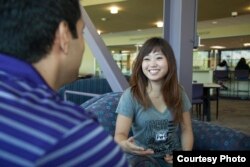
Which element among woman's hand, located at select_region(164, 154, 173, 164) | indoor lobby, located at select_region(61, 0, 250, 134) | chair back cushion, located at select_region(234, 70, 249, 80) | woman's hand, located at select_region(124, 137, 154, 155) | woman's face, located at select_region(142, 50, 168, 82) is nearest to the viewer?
woman's hand, located at select_region(124, 137, 154, 155)

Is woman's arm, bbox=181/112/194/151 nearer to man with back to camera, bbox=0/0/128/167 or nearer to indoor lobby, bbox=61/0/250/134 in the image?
indoor lobby, bbox=61/0/250/134

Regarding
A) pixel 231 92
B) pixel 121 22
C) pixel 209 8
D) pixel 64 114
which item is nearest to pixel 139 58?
pixel 64 114

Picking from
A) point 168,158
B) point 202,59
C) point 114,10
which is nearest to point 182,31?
point 168,158

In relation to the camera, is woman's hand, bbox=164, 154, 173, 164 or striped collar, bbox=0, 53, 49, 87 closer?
striped collar, bbox=0, 53, 49, 87

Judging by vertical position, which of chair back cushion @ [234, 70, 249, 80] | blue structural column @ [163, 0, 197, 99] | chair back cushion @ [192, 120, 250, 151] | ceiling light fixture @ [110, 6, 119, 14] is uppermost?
A: ceiling light fixture @ [110, 6, 119, 14]

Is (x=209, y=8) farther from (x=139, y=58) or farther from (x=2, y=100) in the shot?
(x=2, y=100)

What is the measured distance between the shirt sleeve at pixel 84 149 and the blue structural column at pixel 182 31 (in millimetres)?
2128

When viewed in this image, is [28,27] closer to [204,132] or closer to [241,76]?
[204,132]

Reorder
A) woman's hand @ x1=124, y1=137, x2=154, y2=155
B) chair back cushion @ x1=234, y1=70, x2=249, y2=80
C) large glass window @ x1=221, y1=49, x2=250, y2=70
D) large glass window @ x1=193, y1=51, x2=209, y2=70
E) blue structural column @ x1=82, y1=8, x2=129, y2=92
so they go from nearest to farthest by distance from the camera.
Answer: woman's hand @ x1=124, y1=137, x2=154, y2=155
blue structural column @ x1=82, y1=8, x2=129, y2=92
chair back cushion @ x1=234, y1=70, x2=249, y2=80
large glass window @ x1=221, y1=49, x2=250, y2=70
large glass window @ x1=193, y1=51, x2=209, y2=70

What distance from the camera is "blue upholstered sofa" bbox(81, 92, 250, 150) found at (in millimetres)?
2031

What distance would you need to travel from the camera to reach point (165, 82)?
1965mm

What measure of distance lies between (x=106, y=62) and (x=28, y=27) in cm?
229

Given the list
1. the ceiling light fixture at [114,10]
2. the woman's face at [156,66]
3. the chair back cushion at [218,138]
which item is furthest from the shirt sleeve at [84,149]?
the ceiling light fixture at [114,10]

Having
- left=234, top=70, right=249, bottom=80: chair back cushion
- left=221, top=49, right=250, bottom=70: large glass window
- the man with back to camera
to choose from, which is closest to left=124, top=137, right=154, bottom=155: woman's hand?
the man with back to camera
